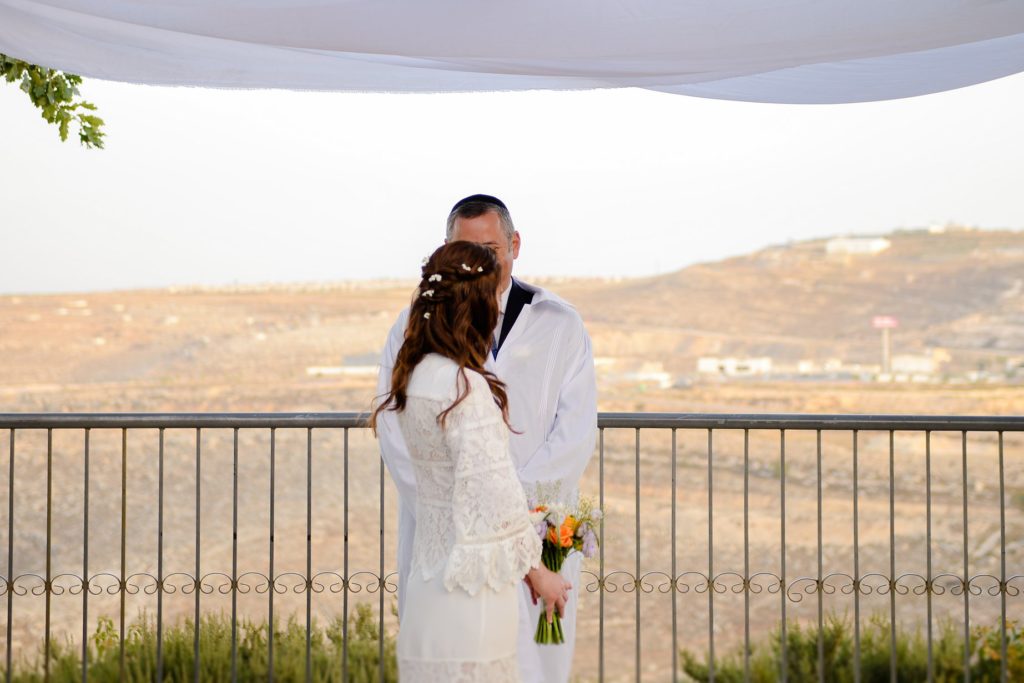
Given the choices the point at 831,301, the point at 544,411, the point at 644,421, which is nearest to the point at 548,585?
the point at 544,411

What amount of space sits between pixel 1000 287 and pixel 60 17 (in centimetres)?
2888

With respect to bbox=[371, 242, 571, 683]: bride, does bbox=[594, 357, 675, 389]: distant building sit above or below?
above

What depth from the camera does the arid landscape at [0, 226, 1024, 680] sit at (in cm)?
2616

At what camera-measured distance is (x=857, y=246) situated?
29.9m

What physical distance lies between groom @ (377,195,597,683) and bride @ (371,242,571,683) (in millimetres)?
661

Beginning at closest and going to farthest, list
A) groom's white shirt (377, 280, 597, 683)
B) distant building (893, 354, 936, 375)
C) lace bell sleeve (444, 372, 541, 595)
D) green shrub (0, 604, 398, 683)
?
1. lace bell sleeve (444, 372, 541, 595)
2. groom's white shirt (377, 280, 597, 683)
3. green shrub (0, 604, 398, 683)
4. distant building (893, 354, 936, 375)

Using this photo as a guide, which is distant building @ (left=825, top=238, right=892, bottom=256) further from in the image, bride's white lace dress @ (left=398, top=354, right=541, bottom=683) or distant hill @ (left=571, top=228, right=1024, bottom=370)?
bride's white lace dress @ (left=398, top=354, right=541, bottom=683)

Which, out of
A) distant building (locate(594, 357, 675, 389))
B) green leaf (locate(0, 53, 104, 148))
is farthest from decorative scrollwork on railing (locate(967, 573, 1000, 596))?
distant building (locate(594, 357, 675, 389))

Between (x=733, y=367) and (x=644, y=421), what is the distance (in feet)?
81.3

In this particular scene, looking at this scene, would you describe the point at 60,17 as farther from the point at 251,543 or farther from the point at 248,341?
the point at 251,543

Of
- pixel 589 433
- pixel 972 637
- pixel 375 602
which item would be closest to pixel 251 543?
pixel 375 602

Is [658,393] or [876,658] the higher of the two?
[658,393]

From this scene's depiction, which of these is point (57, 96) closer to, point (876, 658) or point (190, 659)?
point (190, 659)

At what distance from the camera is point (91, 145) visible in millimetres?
3949
